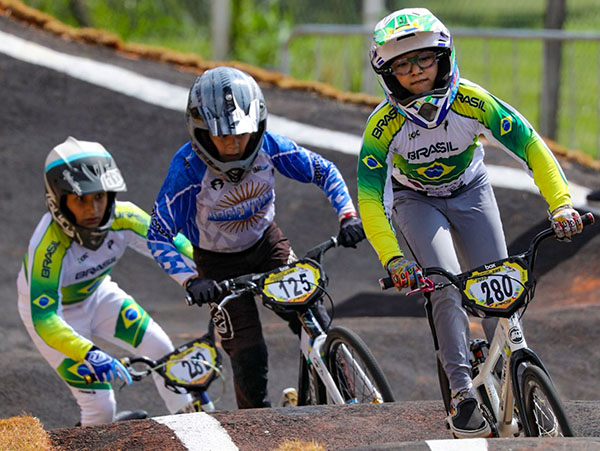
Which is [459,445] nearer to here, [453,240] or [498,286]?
[498,286]

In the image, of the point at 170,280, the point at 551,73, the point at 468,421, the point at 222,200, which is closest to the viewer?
the point at 468,421

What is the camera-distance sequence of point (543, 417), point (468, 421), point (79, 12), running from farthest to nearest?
point (79, 12) → point (468, 421) → point (543, 417)

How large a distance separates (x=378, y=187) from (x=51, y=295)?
93.8 inches

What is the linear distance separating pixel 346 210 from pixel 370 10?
877 cm

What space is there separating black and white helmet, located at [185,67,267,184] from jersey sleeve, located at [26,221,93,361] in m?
1.35

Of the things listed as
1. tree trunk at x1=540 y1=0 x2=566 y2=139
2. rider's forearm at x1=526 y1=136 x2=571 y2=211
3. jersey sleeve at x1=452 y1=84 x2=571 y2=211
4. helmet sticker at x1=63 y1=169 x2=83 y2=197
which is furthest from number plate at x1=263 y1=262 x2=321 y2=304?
tree trunk at x1=540 y1=0 x2=566 y2=139

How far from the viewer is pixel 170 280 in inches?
411

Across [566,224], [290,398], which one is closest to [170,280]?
[290,398]

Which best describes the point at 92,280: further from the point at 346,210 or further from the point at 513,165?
the point at 513,165

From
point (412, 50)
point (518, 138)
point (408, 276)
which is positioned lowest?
point (408, 276)

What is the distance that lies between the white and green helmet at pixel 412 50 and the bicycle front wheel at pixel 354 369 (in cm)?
131

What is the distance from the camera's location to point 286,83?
44.0ft

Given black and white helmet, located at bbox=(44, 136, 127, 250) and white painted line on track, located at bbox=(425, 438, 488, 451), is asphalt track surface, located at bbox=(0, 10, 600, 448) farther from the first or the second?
black and white helmet, located at bbox=(44, 136, 127, 250)

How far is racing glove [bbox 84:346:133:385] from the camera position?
6004 mm
